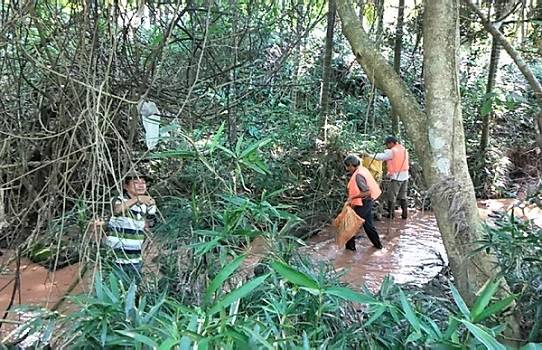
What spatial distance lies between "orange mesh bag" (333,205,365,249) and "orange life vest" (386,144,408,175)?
1282 mm

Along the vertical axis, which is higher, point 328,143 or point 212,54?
point 212,54

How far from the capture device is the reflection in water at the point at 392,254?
6.05 meters

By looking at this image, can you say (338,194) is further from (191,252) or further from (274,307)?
(274,307)

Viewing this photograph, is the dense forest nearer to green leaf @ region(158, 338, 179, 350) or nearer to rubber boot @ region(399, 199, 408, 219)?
green leaf @ region(158, 338, 179, 350)

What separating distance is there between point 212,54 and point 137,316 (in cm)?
202

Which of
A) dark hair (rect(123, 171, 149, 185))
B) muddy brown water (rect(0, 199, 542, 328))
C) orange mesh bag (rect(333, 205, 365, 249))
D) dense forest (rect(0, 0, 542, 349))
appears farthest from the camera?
orange mesh bag (rect(333, 205, 365, 249))

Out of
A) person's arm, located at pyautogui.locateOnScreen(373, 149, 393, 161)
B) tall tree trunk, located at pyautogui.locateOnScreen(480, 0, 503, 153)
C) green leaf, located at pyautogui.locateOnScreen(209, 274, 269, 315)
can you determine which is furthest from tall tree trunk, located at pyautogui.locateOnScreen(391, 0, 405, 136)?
green leaf, located at pyautogui.locateOnScreen(209, 274, 269, 315)

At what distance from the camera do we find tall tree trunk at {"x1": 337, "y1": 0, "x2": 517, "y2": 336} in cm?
313

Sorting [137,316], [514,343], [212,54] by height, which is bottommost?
A: [514,343]

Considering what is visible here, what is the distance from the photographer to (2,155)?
2795mm

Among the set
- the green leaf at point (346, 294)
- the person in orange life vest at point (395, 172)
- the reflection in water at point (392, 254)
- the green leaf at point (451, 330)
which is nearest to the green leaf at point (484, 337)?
the green leaf at point (451, 330)

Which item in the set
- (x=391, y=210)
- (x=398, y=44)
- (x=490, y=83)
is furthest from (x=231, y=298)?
(x=490, y=83)

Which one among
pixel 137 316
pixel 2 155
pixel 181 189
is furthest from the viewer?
pixel 181 189

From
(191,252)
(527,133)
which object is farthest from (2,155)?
(527,133)
